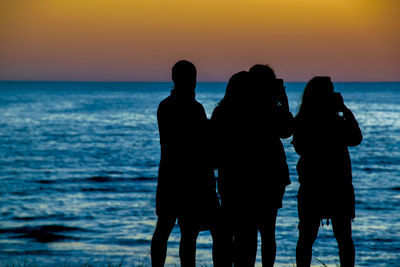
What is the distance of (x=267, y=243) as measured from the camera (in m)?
4.65

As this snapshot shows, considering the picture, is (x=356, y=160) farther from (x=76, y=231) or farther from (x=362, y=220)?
(x=76, y=231)

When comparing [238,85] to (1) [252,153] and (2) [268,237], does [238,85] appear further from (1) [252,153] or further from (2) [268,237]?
(2) [268,237]

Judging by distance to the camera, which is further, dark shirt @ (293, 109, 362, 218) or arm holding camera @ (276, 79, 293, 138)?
dark shirt @ (293, 109, 362, 218)

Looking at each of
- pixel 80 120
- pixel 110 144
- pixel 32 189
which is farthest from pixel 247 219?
pixel 80 120

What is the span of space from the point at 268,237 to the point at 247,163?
0.64 meters

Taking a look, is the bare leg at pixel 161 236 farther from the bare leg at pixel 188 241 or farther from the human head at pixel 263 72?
the human head at pixel 263 72

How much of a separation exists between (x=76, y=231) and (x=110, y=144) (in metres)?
26.1

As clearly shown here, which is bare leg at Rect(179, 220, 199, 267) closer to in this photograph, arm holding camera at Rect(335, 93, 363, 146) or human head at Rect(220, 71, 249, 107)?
human head at Rect(220, 71, 249, 107)

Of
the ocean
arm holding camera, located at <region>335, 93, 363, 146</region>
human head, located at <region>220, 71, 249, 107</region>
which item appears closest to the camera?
human head, located at <region>220, 71, 249, 107</region>

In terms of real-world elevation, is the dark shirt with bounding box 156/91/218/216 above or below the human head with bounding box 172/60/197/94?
below

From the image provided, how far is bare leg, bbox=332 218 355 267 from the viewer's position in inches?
182

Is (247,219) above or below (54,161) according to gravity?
above

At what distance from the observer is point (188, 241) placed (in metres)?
4.69

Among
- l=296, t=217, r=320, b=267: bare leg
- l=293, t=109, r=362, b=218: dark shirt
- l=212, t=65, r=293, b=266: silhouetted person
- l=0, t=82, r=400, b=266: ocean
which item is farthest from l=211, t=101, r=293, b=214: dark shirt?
l=0, t=82, r=400, b=266: ocean
